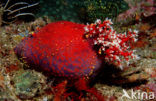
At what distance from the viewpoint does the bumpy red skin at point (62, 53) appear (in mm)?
3207

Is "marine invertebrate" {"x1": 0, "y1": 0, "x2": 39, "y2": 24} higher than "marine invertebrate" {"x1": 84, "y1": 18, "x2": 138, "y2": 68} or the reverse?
higher

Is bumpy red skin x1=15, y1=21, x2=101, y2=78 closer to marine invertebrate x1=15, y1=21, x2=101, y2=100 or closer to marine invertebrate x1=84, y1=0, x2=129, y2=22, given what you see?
marine invertebrate x1=15, y1=21, x2=101, y2=100

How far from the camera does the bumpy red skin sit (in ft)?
10.5

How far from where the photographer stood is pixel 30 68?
140 inches

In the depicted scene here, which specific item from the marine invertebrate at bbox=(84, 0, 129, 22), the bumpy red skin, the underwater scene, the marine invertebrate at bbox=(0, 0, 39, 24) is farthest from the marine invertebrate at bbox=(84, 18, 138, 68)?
the marine invertebrate at bbox=(0, 0, 39, 24)

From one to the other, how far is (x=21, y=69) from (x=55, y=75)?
2.84 feet

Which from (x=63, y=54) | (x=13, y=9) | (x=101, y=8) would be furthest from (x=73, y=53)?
(x=13, y=9)

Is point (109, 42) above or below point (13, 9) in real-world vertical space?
below

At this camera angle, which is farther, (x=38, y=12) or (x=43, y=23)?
(x=38, y=12)

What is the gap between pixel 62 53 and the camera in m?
3.22

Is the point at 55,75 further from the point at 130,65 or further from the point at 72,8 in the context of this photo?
the point at 72,8

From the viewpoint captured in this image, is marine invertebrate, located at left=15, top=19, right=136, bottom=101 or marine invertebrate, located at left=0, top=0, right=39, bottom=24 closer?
marine invertebrate, located at left=15, top=19, right=136, bottom=101

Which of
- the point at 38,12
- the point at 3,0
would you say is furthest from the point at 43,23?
the point at 3,0

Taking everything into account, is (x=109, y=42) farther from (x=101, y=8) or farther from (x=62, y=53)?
(x=101, y=8)
